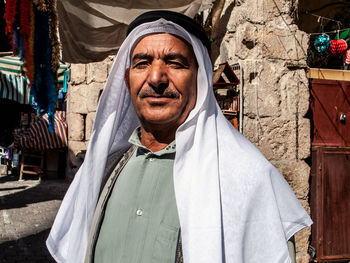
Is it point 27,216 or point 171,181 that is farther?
point 27,216

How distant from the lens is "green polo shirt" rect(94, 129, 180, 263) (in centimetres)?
124

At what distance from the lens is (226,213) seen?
1.14 metres

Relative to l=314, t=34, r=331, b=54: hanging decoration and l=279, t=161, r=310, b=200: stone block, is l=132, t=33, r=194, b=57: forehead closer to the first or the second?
l=279, t=161, r=310, b=200: stone block

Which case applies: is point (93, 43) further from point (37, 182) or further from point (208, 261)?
point (37, 182)

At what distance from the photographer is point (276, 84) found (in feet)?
11.6

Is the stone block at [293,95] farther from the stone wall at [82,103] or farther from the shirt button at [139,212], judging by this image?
the stone wall at [82,103]

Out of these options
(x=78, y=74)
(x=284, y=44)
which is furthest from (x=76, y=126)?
(x=284, y=44)

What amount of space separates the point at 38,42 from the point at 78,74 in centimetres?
448

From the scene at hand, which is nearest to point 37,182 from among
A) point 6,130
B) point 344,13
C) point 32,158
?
point 32,158

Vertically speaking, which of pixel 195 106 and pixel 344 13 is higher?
pixel 344 13

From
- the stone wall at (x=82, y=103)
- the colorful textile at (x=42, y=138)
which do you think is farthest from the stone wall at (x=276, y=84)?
the colorful textile at (x=42, y=138)

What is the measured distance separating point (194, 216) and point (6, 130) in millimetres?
14177

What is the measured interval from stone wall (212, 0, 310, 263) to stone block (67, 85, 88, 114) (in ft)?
15.5

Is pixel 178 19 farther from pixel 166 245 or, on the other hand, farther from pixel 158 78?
pixel 166 245
